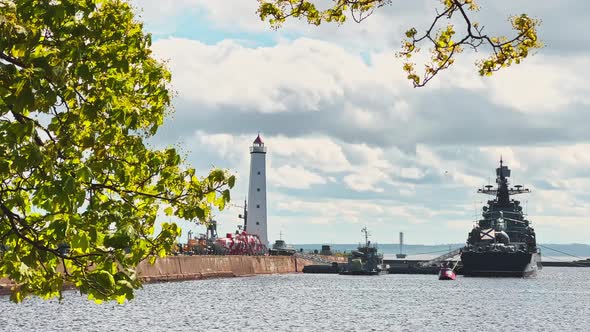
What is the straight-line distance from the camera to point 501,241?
152m

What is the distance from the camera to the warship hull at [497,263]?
470 ft

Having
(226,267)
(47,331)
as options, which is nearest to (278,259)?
(226,267)

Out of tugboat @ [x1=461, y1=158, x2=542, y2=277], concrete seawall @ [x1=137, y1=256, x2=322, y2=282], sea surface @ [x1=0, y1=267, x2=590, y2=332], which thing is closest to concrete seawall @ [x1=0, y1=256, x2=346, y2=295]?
concrete seawall @ [x1=137, y1=256, x2=322, y2=282]

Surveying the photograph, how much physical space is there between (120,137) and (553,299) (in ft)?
304

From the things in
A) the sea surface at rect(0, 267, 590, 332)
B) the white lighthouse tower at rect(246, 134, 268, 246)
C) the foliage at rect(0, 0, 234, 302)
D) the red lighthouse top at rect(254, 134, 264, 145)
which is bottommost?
the sea surface at rect(0, 267, 590, 332)

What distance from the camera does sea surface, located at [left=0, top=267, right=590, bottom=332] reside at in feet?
194

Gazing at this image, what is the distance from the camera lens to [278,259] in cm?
15925

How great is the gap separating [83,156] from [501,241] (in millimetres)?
144944

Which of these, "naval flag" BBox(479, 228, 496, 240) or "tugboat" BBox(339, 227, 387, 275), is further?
"tugboat" BBox(339, 227, 387, 275)

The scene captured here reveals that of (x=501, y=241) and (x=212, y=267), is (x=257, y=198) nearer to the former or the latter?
(x=212, y=267)

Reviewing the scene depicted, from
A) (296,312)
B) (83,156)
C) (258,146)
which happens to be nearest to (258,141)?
(258,146)

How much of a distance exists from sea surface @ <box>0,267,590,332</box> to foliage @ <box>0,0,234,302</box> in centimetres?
3976

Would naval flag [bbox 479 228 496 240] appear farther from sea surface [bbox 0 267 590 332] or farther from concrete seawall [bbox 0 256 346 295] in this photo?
sea surface [bbox 0 267 590 332]

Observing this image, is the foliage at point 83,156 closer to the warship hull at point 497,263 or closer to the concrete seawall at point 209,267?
the concrete seawall at point 209,267
